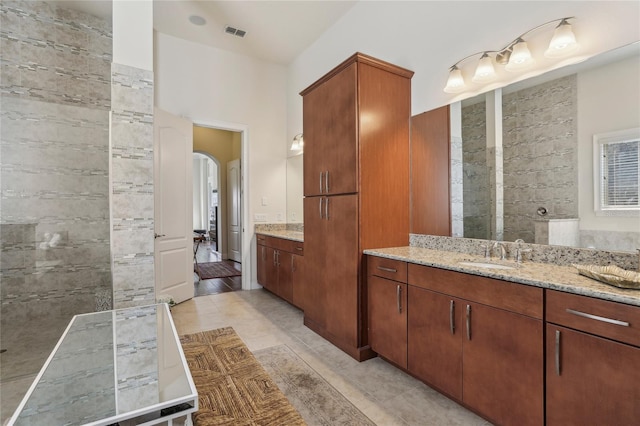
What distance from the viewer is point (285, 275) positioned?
12.4ft

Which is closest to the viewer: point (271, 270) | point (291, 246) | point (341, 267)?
point (341, 267)

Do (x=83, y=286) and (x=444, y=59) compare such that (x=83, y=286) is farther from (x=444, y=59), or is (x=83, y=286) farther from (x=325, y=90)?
(x=444, y=59)

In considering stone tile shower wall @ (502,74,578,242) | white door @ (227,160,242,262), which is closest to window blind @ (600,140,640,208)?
stone tile shower wall @ (502,74,578,242)

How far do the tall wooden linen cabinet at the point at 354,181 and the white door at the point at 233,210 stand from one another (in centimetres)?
421

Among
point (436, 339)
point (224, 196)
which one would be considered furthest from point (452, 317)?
point (224, 196)

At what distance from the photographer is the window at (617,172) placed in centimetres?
154

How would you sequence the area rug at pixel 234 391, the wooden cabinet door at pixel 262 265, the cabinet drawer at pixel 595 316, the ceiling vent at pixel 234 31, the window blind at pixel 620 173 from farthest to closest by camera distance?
the wooden cabinet door at pixel 262 265 → the ceiling vent at pixel 234 31 → the window blind at pixel 620 173 → the area rug at pixel 234 391 → the cabinet drawer at pixel 595 316

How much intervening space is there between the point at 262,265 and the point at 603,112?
12.9 feet

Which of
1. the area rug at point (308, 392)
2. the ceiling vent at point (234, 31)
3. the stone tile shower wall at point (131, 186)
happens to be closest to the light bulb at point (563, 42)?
the area rug at point (308, 392)

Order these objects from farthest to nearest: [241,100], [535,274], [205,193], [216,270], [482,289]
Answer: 1. [205,193]
2. [216,270]
3. [241,100]
4. [482,289]
5. [535,274]

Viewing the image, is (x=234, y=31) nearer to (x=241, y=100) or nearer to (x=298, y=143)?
(x=241, y=100)

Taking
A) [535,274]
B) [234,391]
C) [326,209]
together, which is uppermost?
[326,209]

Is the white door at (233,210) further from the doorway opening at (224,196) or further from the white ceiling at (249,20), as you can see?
the white ceiling at (249,20)

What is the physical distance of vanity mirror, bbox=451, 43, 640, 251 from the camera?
1.61 meters
